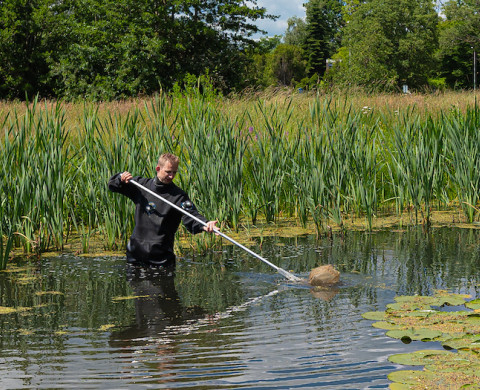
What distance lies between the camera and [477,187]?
26.9ft

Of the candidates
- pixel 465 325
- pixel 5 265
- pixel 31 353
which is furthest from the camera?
pixel 5 265

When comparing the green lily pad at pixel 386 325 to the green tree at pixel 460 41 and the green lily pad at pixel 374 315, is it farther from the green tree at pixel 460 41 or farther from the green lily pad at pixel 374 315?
the green tree at pixel 460 41

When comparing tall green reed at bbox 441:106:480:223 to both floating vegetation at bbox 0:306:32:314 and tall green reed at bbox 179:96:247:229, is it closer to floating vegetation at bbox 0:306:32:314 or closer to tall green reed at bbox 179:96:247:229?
tall green reed at bbox 179:96:247:229

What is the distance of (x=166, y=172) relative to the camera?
6.06m

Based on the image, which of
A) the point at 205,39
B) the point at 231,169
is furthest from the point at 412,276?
the point at 205,39

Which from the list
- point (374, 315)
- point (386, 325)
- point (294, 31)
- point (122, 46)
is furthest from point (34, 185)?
point (294, 31)

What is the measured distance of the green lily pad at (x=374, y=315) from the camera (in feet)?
15.0

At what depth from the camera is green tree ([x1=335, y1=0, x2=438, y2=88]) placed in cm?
4484

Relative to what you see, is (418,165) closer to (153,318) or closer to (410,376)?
(153,318)

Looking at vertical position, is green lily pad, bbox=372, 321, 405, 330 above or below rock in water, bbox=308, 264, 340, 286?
below

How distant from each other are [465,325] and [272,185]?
4.04 m

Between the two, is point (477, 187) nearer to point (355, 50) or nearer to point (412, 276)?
point (412, 276)

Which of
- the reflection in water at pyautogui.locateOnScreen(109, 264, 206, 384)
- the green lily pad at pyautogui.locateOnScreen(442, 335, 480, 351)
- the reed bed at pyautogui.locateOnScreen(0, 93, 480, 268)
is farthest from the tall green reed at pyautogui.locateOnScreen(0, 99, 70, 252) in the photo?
the green lily pad at pyautogui.locateOnScreen(442, 335, 480, 351)

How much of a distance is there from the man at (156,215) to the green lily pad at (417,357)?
2766mm
